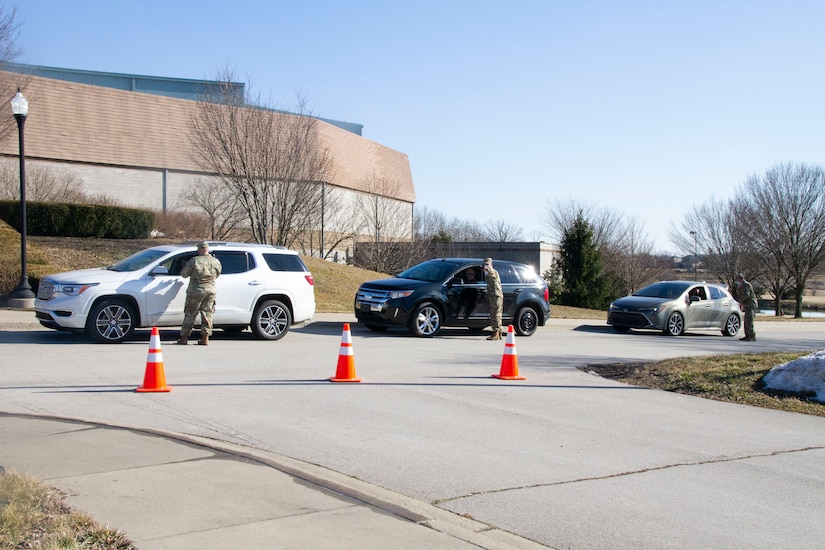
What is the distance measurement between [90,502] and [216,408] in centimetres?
366

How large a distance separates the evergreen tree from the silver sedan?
75.7ft

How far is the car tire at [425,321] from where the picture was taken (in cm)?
1705

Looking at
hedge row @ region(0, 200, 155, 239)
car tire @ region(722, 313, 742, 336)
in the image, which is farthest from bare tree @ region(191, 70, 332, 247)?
car tire @ region(722, 313, 742, 336)

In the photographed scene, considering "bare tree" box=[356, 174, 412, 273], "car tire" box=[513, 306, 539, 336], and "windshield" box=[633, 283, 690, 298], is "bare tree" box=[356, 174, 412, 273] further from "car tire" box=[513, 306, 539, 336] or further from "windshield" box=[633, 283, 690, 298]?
"car tire" box=[513, 306, 539, 336]

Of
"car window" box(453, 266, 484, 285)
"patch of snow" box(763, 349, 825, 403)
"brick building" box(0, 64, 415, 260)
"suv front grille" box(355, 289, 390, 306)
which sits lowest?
"patch of snow" box(763, 349, 825, 403)

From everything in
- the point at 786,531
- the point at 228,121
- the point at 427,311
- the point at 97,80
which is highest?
the point at 97,80

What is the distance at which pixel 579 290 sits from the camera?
47.1m

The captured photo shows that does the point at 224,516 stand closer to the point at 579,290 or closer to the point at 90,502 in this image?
the point at 90,502

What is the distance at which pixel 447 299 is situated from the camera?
1747cm

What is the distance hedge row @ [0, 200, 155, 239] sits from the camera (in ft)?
87.5

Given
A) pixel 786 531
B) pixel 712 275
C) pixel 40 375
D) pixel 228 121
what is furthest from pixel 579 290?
pixel 786 531

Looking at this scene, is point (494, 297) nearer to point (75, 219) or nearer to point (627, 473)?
point (627, 473)

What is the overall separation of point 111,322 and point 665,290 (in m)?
15.6

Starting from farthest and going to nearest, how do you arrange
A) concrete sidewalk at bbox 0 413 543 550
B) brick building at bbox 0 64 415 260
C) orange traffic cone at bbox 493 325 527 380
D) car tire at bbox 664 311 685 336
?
brick building at bbox 0 64 415 260
car tire at bbox 664 311 685 336
orange traffic cone at bbox 493 325 527 380
concrete sidewalk at bbox 0 413 543 550
